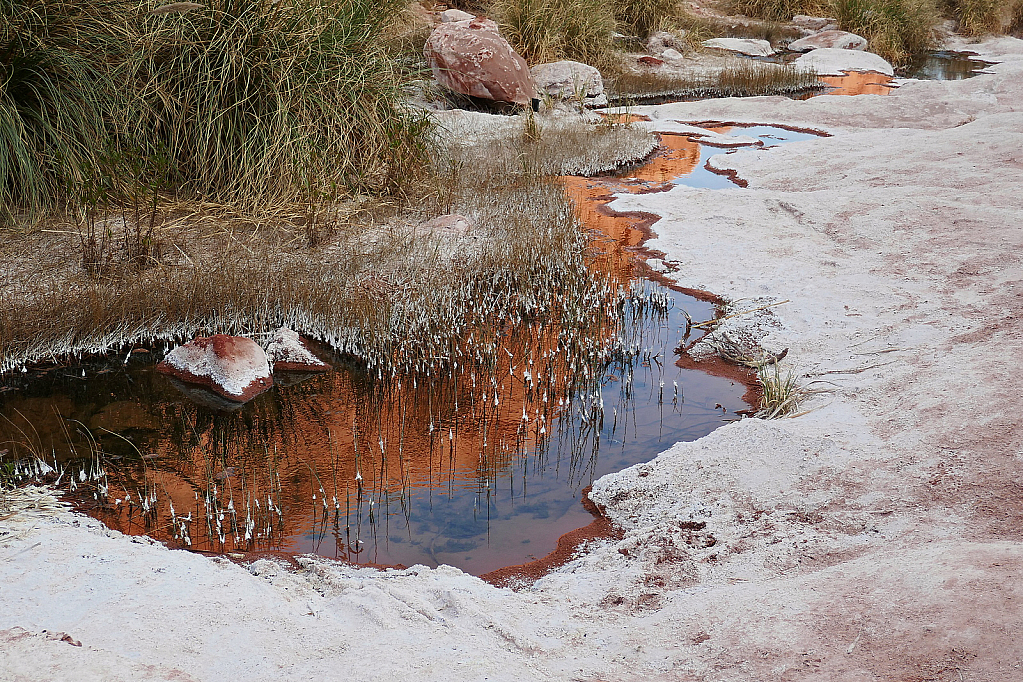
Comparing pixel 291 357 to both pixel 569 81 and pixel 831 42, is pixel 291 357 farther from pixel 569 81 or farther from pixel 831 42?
pixel 831 42

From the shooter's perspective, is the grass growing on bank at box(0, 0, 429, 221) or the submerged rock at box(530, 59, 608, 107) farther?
the submerged rock at box(530, 59, 608, 107)

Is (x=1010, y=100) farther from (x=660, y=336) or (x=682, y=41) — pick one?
(x=660, y=336)

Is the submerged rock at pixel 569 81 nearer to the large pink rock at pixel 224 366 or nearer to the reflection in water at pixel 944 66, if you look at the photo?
the reflection in water at pixel 944 66

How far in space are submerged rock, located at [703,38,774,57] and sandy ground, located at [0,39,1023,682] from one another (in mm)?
13241

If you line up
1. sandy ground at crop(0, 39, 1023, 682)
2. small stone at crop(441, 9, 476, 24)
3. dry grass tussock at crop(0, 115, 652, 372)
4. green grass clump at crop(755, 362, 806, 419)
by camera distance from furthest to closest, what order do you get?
1. small stone at crop(441, 9, 476, 24)
2. dry grass tussock at crop(0, 115, 652, 372)
3. green grass clump at crop(755, 362, 806, 419)
4. sandy ground at crop(0, 39, 1023, 682)

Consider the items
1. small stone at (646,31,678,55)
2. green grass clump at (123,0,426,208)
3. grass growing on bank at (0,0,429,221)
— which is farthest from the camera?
small stone at (646,31,678,55)

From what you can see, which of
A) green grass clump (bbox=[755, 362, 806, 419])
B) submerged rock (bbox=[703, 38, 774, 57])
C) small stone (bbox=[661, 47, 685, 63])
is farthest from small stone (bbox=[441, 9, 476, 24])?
green grass clump (bbox=[755, 362, 806, 419])

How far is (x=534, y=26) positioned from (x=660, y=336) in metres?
8.67

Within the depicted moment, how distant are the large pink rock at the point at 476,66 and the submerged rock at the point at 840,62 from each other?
6.55 m

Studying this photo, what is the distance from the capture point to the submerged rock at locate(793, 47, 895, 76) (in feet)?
48.4

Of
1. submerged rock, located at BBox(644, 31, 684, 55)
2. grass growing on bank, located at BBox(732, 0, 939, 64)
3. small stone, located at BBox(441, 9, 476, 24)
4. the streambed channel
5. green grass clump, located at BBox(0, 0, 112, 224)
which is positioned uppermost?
grass growing on bank, located at BBox(732, 0, 939, 64)

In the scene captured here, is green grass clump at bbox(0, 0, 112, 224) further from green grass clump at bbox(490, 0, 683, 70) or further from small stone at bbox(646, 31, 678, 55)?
small stone at bbox(646, 31, 678, 55)

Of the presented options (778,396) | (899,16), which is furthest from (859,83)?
(778,396)

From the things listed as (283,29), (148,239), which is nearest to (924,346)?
(148,239)
